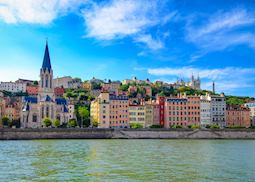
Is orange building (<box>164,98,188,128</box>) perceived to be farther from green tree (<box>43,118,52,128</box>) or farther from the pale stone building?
green tree (<box>43,118,52,128</box>)

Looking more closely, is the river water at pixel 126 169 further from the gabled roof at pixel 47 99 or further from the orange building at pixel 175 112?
the gabled roof at pixel 47 99

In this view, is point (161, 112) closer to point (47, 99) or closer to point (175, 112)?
point (175, 112)

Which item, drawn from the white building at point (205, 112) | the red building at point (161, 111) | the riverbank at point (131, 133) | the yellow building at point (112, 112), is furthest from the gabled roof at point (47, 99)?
the white building at point (205, 112)

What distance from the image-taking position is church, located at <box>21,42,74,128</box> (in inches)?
4067

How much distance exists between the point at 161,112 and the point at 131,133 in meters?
26.1

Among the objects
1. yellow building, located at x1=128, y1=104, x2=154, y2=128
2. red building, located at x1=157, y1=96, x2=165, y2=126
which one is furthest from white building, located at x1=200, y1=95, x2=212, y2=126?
yellow building, located at x1=128, y1=104, x2=154, y2=128

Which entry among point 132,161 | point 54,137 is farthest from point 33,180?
point 54,137

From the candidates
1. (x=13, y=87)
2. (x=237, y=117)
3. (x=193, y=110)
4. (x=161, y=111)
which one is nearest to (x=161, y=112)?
(x=161, y=111)

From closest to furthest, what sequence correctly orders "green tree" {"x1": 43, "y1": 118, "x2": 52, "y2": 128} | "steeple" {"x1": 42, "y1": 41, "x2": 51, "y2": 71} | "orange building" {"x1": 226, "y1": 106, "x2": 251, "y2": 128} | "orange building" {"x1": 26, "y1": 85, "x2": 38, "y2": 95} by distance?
"green tree" {"x1": 43, "y1": 118, "x2": 52, "y2": 128} → "steeple" {"x1": 42, "y1": 41, "x2": 51, "y2": 71} → "orange building" {"x1": 226, "y1": 106, "x2": 251, "y2": 128} → "orange building" {"x1": 26, "y1": 85, "x2": 38, "y2": 95}

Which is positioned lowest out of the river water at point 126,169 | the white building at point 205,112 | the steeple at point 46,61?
the river water at point 126,169

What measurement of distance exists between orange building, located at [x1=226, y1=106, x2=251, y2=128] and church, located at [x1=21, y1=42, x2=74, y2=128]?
49.1 meters

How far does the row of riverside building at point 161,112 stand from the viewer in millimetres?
101312

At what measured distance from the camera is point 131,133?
3258 inches

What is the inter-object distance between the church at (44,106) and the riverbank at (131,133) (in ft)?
76.1
